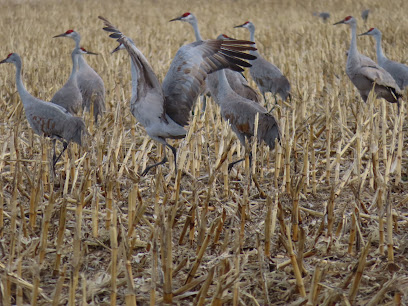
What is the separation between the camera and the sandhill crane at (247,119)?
184 inches

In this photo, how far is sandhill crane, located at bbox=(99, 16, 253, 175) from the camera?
4.15 m

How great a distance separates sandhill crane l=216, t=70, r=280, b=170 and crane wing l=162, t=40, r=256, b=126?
561 millimetres

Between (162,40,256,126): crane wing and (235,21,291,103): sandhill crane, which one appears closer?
(162,40,256,126): crane wing

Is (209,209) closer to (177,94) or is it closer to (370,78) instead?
(177,94)

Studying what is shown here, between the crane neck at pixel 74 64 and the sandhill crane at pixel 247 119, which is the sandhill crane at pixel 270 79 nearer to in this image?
the sandhill crane at pixel 247 119

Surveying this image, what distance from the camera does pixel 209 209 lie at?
3.86 m

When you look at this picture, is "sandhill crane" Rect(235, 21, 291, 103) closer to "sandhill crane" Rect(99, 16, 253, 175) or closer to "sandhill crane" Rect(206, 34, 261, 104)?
"sandhill crane" Rect(206, 34, 261, 104)

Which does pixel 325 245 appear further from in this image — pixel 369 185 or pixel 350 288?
pixel 369 185

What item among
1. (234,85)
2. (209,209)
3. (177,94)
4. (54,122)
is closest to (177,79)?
(177,94)

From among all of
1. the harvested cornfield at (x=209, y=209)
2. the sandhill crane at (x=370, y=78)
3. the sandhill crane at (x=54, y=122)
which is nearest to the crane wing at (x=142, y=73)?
the harvested cornfield at (x=209, y=209)

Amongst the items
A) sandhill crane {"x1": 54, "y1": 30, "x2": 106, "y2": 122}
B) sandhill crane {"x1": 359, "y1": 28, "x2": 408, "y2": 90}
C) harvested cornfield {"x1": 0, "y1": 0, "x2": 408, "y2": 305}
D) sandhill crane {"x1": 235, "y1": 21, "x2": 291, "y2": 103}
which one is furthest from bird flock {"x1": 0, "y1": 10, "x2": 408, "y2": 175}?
sandhill crane {"x1": 235, "y1": 21, "x2": 291, "y2": 103}

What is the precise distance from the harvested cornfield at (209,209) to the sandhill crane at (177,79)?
7.2 inches

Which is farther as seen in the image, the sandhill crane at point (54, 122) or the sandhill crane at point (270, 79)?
the sandhill crane at point (270, 79)

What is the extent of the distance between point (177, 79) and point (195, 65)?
0.16m
